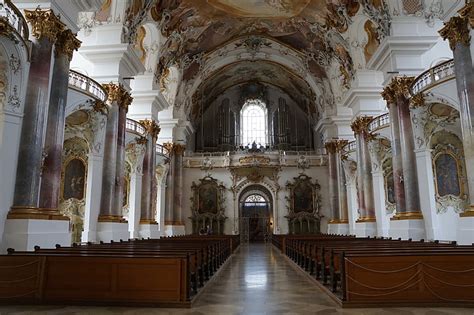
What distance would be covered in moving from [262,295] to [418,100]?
Result: 9.31m

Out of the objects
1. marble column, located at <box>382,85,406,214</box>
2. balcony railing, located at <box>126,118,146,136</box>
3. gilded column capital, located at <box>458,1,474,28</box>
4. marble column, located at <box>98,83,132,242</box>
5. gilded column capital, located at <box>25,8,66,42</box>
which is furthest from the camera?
balcony railing, located at <box>126,118,146,136</box>

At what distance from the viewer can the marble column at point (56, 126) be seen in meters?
8.71

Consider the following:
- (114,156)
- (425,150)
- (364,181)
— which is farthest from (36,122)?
(364,181)

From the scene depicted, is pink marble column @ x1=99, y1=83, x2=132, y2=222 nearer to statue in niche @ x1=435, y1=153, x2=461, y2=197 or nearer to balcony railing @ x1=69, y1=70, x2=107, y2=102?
balcony railing @ x1=69, y1=70, x2=107, y2=102

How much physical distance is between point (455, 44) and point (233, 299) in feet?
26.5

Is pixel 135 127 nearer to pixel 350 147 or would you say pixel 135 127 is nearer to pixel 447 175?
pixel 350 147

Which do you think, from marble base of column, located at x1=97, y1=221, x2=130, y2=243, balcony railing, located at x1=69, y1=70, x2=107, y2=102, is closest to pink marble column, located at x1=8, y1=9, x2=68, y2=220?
balcony railing, located at x1=69, y1=70, x2=107, y2=102

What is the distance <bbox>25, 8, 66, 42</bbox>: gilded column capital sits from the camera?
859 cm

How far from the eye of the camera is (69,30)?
9.45 meters

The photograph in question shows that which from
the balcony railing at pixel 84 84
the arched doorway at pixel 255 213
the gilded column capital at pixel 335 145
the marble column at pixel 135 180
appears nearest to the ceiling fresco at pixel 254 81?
the gilded column capital at pixel 335 145

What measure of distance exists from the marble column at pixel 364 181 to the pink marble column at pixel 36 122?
43.9ft

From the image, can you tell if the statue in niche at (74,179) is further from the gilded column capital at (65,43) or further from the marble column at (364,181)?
the marble column at (364,181)

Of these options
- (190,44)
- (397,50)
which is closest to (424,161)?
(397,50)

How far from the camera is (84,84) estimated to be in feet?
40.2
